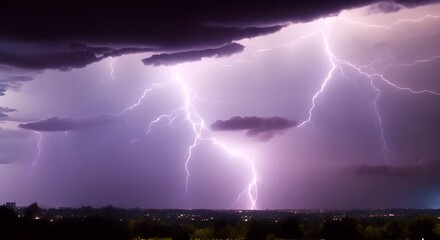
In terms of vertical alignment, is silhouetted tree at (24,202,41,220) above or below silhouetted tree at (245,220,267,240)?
above

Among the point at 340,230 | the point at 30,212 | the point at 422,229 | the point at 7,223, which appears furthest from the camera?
the point at 422,229

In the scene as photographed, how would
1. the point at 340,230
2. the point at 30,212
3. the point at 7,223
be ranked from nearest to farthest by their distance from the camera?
the point at 7,223 → the point at 30,212 → the point at 340,230

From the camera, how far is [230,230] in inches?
2921

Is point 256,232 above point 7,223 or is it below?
below

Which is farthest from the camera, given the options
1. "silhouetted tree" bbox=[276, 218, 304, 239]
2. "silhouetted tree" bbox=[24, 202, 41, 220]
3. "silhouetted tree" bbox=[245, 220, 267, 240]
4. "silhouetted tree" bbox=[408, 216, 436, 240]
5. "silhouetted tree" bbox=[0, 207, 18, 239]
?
"silhouetted tree" bbox=[245, 220, 267, 240]

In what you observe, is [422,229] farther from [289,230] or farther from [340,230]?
[289,230]

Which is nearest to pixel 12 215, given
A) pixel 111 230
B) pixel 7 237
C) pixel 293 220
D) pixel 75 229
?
pixel 75 229

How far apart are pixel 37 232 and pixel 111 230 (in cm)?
953

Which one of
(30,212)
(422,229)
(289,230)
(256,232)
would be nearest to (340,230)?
(289,230)

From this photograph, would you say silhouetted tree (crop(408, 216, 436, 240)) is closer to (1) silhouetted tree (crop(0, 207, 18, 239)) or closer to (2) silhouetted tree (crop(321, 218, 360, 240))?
(2) silhouetted tree (crop(321, 218, 360, 240))

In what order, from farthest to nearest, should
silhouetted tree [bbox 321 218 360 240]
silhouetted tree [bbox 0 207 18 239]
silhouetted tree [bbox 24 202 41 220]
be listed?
silhouetted tree [bbox 321 218 360 240], silhouetted tree [bbox 24 202 41 220], silhouetted tree [bbox 0 207 18 239]

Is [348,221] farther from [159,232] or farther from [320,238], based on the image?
[159,232]

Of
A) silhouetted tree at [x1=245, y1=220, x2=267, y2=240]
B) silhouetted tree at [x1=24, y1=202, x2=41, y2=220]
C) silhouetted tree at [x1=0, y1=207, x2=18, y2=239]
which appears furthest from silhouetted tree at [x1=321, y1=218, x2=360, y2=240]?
silhouetted tree at [x1=0, y1=207, x2=18, y2=239]

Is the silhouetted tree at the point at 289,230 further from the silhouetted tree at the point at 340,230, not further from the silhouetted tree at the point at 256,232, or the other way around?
the silhouetted tree at the point at 340,230
